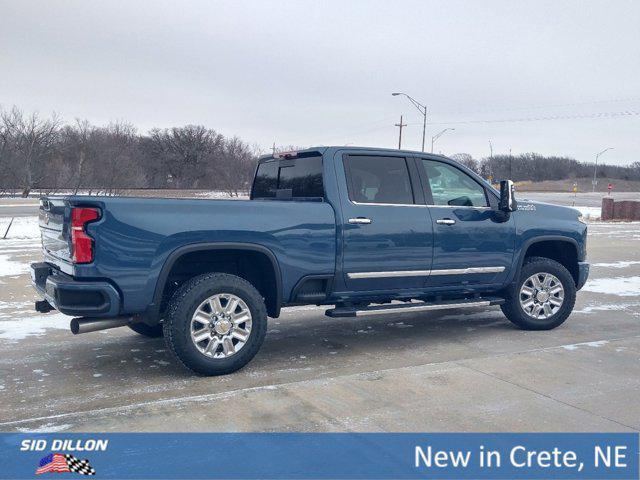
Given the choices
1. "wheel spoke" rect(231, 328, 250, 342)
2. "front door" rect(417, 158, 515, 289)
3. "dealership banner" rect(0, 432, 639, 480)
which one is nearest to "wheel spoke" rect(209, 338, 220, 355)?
"wheel spoke" rect(231, 328, 250, 342)

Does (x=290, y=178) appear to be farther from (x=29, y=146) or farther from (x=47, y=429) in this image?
(x=29, y=146)

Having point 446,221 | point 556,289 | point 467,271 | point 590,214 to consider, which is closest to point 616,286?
point 556,289

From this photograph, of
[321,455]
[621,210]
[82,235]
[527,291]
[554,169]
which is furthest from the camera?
[554,169]

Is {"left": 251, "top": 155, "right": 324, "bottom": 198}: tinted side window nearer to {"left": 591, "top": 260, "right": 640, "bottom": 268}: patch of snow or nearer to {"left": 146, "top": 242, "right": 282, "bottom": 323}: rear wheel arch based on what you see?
{"left": 146, "top": 242, "right": 282, "bottom": 323}: rear wheel arch

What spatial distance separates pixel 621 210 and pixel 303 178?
2920cm

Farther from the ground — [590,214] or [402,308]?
[590,214]

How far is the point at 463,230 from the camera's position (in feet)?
21.1

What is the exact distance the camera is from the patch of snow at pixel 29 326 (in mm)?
6669

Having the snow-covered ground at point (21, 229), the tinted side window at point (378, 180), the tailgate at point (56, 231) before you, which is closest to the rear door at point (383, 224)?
the tinted side window at point (378, 180)

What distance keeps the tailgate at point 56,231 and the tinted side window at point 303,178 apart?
2.27 metres

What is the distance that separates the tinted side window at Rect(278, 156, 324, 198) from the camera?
19.7ft

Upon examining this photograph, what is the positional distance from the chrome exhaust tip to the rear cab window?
2.17 m

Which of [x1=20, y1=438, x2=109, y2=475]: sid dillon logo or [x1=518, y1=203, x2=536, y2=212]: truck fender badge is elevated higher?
[x1=518, y1=203, x2=536, y2=212]: truck fender badge

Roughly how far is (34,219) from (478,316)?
2078 cm
